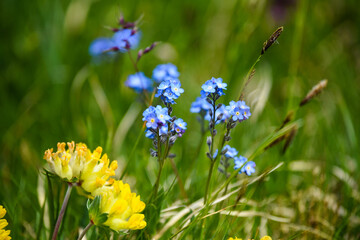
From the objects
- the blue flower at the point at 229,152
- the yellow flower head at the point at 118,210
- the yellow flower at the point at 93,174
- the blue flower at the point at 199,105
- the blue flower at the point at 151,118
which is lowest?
the yellow flower head at the point at 118,210

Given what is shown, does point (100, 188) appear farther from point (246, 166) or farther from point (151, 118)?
point (246, 166)

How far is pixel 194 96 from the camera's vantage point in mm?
3207

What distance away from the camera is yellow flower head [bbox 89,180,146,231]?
1.26 metres

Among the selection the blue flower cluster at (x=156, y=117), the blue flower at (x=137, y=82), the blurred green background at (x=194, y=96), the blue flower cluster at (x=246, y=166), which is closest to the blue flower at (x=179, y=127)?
the blue flower cluster at (x=156, y=117)

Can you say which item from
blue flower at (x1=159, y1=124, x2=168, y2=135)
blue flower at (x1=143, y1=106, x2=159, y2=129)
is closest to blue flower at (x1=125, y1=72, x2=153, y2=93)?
blue flower at (x1=159, y1=124, x2=168, y2=135)

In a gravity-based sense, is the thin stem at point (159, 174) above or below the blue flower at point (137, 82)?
below

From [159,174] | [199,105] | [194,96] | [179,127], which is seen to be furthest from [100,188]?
[194,96]

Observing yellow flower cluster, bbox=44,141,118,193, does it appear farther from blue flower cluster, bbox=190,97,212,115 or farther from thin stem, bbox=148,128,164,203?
blue flower cluster, bbox=190,97,212,115

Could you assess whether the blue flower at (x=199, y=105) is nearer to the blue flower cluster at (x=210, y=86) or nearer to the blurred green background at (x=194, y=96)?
the blurred green background at (x=194, y=96)

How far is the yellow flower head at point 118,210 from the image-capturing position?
4.13 feet

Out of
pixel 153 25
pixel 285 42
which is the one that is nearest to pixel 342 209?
pixel 285 42

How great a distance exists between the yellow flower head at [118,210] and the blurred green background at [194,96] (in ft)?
1.29

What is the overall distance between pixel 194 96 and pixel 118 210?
6.64ft

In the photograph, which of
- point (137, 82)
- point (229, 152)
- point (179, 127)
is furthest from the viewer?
point (137, 82)
